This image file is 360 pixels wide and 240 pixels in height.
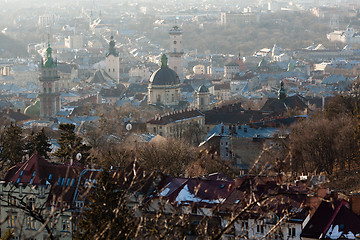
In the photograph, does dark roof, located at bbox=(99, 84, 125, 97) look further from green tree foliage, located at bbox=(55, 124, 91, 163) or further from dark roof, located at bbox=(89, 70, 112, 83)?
green tree foliage, located at bbox=(55, 124, 91, 163)

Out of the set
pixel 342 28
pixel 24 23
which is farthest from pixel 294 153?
pixel 24 23

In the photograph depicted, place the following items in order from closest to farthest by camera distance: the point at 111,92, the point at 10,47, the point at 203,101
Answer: the point at 203,101, the point at 111,92, the point at 10,47

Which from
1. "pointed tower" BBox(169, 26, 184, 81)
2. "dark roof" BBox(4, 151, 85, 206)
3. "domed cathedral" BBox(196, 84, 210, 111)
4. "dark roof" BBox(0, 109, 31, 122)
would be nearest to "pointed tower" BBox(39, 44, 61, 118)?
"dark roof" BBox(0, 109, 31, 122)

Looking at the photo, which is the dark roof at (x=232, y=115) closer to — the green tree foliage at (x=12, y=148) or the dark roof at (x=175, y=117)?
the dark roof at (x=175, y=117)

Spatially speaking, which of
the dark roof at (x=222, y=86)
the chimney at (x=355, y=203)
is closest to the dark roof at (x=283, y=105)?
the dark roof at (x=222, y=86)

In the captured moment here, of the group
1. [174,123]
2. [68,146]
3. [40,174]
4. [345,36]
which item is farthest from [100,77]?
[40,174]

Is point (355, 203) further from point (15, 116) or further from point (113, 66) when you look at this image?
point (113, 66)
